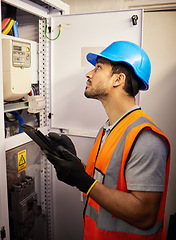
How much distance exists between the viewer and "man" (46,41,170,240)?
0.89 meters

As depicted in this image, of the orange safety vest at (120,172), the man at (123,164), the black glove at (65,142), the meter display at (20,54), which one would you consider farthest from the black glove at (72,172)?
the meter display at (20,54)

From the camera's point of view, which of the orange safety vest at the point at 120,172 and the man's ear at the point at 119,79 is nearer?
the orange safety vest at the point at 120,172

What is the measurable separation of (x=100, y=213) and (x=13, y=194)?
0.68m

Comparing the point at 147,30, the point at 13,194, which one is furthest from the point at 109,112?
the point at 147,30

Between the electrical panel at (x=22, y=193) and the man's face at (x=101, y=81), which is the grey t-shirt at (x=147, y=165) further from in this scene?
the electrical panel at (x=22, y=193)

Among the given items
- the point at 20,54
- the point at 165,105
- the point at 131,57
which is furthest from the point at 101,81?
the point at 165,105

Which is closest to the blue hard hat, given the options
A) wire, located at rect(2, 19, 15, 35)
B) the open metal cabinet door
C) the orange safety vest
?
the orange safety vest

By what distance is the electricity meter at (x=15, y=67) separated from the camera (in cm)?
130

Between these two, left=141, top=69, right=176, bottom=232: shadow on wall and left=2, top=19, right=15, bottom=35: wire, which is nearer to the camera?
left=2, top=19, right=15, bottom=35: wire

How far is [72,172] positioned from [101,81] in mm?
529

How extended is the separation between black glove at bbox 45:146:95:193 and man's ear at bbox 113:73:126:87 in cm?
46

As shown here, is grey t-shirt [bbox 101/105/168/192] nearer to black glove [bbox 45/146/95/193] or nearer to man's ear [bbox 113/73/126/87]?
black glove [bbox 45/146/95/193]

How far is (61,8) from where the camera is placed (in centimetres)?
173

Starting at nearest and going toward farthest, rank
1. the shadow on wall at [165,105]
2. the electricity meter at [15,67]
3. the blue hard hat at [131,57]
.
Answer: the blue hard hat at [131,57] → the electricity meter at [15,67] → the shadow on wall at [165,105]
